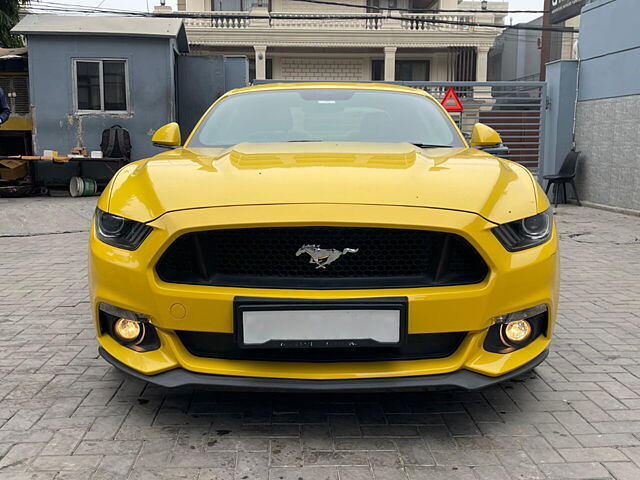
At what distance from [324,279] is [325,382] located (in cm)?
38

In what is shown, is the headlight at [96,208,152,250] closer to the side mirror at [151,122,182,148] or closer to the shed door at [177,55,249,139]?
the side mirror at [151,122,182,148]

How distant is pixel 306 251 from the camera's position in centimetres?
240

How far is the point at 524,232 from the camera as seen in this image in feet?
8.27

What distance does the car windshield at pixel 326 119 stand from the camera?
3746 millimetres

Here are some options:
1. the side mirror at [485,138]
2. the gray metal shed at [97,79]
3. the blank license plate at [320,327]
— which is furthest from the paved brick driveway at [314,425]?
the gray metal shed at [97,79]

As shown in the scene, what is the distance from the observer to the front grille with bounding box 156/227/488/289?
2.39 m

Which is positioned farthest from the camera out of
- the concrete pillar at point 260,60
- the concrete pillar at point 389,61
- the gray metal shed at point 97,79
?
the concrete pillar at point 389,61

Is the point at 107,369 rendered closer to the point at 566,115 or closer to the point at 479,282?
the point at 479,282

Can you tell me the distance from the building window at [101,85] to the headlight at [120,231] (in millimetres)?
11451

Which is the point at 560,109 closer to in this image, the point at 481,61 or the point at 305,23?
the point at 481,61

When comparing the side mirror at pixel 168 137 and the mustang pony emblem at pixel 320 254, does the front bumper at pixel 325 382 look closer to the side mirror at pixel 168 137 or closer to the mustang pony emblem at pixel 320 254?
the mustang pony emblem at pixel 320 254

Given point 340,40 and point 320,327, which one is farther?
point 340,40

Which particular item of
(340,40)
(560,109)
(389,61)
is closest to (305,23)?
(340,40)

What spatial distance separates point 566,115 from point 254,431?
37.7 feet
